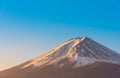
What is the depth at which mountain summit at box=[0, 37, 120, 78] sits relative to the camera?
101m

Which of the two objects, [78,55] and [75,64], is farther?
[78,55]

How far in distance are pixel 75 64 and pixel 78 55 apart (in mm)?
9420

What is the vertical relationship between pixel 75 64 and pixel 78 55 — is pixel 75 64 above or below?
below

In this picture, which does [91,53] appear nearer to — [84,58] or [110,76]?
[84,58]

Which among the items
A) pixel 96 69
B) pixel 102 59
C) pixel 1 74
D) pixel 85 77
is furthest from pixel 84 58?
pixel 1 74

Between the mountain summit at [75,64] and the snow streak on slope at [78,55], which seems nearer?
the mountain summit at [75,64]

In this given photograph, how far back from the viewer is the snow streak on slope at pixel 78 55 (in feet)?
381

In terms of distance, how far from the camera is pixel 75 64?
112062 mm

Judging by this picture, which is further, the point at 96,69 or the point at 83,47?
the point at 83,47

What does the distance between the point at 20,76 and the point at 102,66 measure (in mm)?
27682

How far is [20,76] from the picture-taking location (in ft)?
337

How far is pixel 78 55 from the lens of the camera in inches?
4761

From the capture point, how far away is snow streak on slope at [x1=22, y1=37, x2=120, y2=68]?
116000mm

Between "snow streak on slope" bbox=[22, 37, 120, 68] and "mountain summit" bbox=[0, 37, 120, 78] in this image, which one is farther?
"snow streak on slope" bbox=[22, 37, 120, 68]
